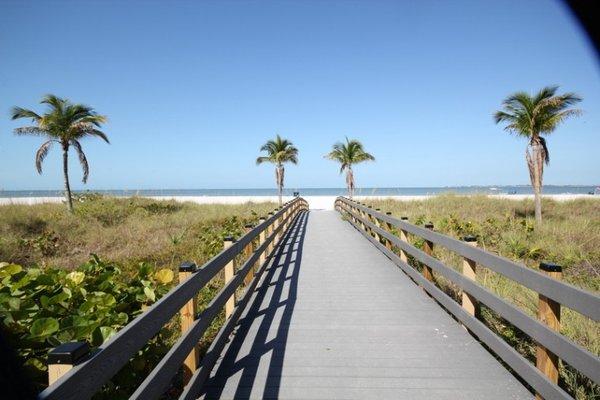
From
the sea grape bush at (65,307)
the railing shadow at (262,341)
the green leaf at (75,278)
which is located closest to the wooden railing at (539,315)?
the railing shadow at (262,341)

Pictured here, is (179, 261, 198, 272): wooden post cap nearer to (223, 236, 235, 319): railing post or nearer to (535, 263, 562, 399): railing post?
(223, 236, 235, 319): railing post

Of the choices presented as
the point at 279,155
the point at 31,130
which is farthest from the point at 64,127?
the point at 279,155

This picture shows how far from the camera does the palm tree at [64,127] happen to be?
68.4 ft

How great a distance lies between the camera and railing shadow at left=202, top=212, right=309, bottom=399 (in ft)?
11.2

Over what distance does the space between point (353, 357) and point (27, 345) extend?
9.41 ft

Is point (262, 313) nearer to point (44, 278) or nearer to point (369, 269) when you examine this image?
point (44, 278)

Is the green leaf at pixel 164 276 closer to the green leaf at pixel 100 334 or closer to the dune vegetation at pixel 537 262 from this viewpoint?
the green leaf at pixel 100 334

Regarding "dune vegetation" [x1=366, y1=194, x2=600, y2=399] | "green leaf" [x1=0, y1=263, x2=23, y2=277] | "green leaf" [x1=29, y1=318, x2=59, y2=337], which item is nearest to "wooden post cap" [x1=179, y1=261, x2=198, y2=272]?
"green leaf" [x1=29, y1=318, x2=59, y2=337]

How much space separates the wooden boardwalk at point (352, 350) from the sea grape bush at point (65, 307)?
1023 millimetres

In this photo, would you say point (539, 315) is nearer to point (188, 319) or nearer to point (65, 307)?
point (188, 319)

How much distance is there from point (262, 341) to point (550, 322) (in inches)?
113

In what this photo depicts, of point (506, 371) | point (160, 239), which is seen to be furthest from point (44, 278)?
point (160, 239)

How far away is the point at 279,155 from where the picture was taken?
121 ft

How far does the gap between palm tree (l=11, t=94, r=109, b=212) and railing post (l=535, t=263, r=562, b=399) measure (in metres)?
22.3
